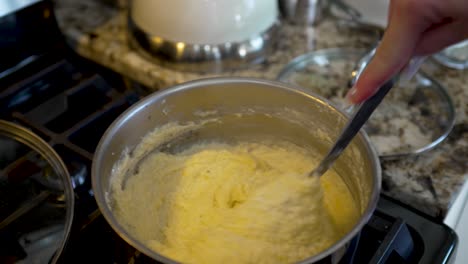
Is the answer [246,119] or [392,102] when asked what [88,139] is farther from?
[392,102]

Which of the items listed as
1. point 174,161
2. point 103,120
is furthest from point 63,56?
point 174,161

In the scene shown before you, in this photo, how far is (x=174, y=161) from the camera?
23.6 inches

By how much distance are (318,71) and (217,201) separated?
0.34 metres

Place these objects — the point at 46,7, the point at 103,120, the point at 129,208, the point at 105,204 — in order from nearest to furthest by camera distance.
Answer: the point at 105,204 → the point at 129,208 → the point at 103,120 → the point at 46,7

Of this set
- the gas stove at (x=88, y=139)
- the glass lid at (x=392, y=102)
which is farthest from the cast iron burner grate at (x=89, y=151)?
the glass lid at (x=392, y=102)

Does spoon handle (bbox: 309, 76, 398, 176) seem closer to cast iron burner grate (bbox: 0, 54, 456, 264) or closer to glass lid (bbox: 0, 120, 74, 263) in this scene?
cast iron burner grate (bbox: 0, 54, 456, 264)

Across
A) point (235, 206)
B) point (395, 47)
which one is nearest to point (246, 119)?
point (235, 206)

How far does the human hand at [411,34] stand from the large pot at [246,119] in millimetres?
72

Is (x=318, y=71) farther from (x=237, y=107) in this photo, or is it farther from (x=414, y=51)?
(x=414, y=51)

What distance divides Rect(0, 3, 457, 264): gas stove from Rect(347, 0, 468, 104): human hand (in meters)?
0.14

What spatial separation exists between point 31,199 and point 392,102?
515 millimetres

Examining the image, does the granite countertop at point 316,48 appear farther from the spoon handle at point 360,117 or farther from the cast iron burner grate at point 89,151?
the spoon handle at point 360,117

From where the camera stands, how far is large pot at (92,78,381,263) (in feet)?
1.60

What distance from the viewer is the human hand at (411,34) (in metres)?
0.38
